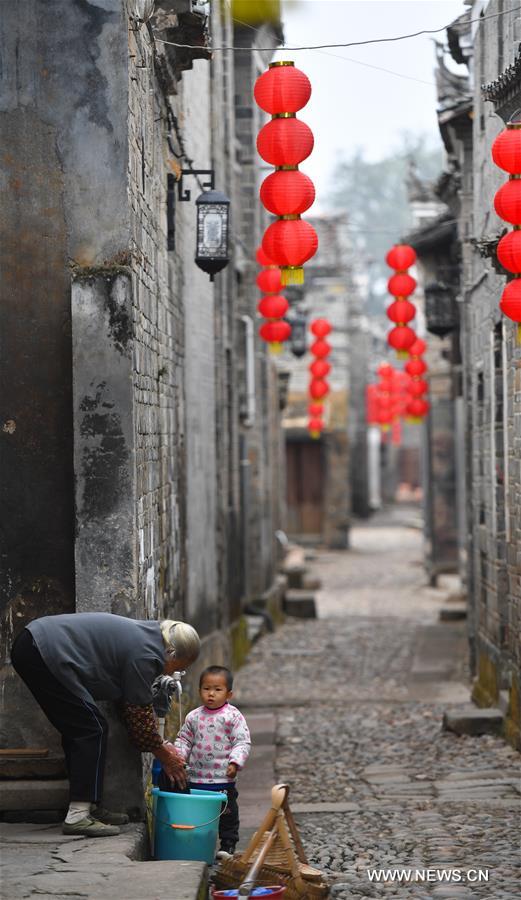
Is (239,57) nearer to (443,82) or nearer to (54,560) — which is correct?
(443,82)

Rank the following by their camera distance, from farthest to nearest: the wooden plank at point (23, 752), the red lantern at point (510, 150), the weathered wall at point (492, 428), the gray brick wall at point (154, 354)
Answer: the weathered wall at point (492, 428)
the red lantern at point (510, 150)
the gray brick wall at point (154, 354)
the wooden plank at point (23, 752)

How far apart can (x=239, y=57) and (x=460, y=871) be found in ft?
48.3

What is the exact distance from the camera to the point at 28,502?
7.36 metres

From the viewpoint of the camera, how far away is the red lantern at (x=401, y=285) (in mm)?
16281

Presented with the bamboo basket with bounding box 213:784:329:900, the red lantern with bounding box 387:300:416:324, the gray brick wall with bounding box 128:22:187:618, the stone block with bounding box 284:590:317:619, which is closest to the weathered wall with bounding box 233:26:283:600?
the stone block with bounding box 284:590:317:619

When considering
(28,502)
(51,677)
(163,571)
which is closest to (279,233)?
(163,571)

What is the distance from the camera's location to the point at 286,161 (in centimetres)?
904

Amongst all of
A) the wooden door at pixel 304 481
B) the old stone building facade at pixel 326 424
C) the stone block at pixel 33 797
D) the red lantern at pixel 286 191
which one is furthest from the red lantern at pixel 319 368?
the stone block at pixel 33 797

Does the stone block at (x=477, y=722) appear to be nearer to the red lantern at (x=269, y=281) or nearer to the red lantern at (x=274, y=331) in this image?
the red lantern at (x=269, y=281)

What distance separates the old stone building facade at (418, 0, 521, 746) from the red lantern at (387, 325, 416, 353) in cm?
74

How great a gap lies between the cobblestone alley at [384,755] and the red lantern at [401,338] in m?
4.09

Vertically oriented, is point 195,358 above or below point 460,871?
above

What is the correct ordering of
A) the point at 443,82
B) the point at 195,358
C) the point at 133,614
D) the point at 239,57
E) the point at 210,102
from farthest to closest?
1. the point at 239,57
2. the point at 443,82
3. the point at 210,102
4. the point at 195,358
5. the point at 133,614

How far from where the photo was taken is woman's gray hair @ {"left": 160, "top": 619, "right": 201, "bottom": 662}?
6.73m
